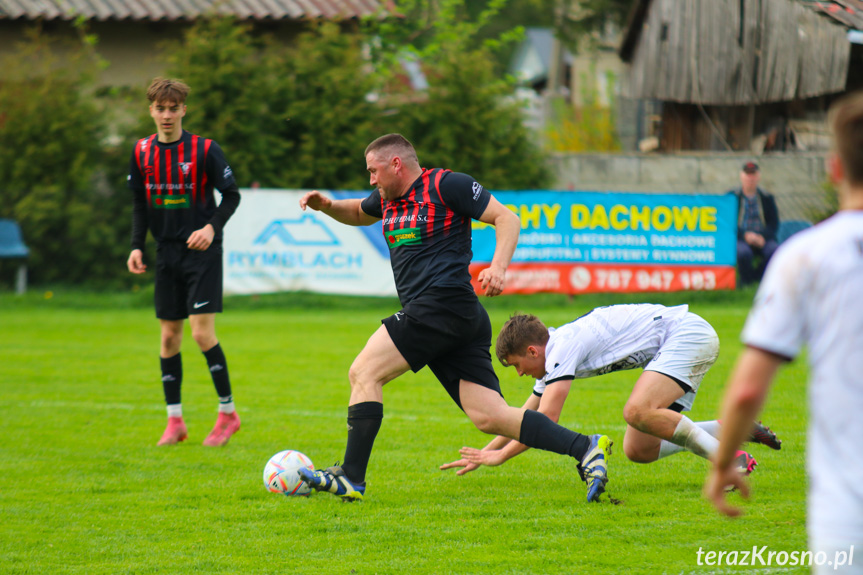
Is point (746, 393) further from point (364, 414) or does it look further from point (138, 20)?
point (138, 20)

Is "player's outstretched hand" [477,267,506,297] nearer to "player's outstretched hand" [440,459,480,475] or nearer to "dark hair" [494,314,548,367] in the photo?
"dark hair" [494,314,548,367]

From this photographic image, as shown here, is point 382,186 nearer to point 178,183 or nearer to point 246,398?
point 178,183

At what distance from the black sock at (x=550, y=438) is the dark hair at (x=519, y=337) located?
1.18 ft

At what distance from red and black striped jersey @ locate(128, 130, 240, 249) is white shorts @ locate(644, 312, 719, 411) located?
3.09 metres

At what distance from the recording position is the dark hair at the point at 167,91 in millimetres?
5965

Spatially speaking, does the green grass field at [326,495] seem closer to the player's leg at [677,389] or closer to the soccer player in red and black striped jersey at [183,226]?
the player's leg at [677,389]

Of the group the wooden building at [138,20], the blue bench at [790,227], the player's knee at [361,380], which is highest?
the wooden building at [138,20]

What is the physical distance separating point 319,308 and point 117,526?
1093 cm

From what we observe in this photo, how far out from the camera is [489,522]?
168 inches

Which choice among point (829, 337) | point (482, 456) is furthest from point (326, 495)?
point (829, 337)

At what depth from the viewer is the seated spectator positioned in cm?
1342

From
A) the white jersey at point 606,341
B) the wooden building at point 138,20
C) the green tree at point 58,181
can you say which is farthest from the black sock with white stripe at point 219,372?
the wooden building at point 138,20

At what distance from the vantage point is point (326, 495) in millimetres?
4855

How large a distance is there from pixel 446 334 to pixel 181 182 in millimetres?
2582
